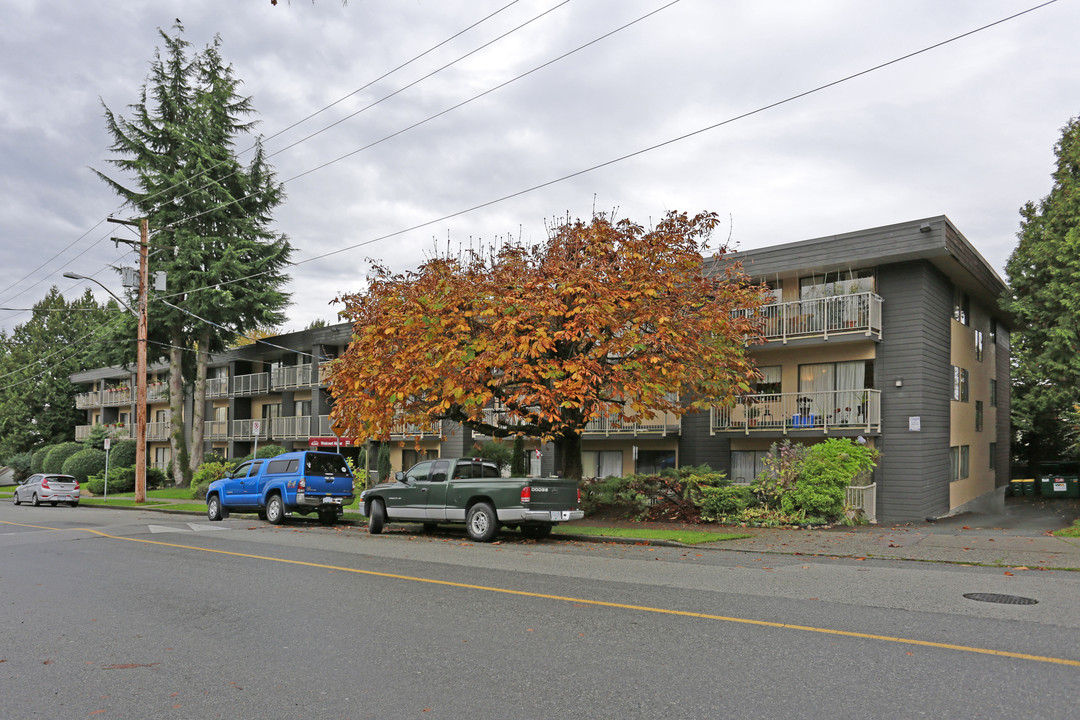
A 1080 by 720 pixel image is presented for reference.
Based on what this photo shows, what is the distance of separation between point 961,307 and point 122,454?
4602cm

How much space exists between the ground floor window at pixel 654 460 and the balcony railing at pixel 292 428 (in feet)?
63.3

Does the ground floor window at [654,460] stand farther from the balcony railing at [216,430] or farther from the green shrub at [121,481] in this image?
the balcony railing at [216,430]

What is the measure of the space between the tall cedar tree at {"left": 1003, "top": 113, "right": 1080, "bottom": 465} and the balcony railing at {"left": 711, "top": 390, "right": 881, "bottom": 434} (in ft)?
19.3

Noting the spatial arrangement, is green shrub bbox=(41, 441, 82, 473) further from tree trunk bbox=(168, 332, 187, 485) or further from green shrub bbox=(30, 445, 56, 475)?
tree trunk bbox=(168, 332, 187, 485)

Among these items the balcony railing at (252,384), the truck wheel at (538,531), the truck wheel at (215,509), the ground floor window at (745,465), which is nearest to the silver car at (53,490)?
the balcony railing at (252,384)

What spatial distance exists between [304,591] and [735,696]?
6.20 metres

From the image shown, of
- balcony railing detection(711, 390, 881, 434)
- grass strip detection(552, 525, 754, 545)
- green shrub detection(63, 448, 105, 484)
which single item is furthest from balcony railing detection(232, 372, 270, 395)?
grass strip detection(552, 525, 754, 545)

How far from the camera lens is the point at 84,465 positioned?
4797 cm

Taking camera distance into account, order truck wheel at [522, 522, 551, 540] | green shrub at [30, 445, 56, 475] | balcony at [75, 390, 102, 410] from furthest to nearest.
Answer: balcony at [75, 390, 102, 410] → green shrub at [30, 445, 56, 475] → truck wheel at [522, 522, 551, 540]

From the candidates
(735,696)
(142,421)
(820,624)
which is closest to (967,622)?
(820,624)

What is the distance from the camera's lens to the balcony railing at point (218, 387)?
4794cm

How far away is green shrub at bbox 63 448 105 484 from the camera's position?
47.9 meters

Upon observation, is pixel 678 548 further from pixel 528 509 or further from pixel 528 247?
pixel 528 247

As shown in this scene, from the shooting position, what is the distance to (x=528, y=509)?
52.9ft
